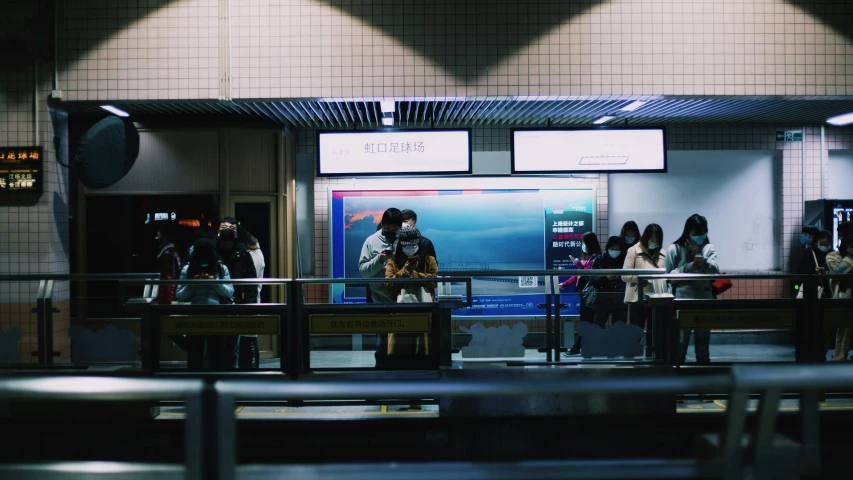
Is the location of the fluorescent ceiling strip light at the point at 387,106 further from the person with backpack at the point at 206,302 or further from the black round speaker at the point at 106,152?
the black round speaker at the point at 106,152

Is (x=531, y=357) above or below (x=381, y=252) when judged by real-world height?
below

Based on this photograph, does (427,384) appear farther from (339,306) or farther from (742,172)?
(742,172)

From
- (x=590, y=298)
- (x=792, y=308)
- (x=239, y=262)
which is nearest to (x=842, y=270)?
(x=792, y=308)

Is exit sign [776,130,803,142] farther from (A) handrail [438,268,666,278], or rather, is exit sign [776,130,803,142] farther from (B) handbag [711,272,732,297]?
(A) handrail [438,268,666,278]

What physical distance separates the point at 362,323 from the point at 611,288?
11.2 feet

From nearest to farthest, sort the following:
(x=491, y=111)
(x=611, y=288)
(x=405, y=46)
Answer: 1. (x=405, y=46)
2. (x=611, y=288)
3. (x=491, y=111)

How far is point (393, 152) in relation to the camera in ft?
24.2

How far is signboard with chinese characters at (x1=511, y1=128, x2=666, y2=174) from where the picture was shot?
23.9ft

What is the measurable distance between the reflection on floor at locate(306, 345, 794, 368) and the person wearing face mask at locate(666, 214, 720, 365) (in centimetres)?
10

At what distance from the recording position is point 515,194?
9.26 m

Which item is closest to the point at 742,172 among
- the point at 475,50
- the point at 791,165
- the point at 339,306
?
the point at 791,165

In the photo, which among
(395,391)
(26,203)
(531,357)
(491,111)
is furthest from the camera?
(491,111)


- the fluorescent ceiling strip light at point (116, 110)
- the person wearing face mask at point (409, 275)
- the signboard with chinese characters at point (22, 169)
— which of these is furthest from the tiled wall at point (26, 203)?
the person wearing face mask at point (409, 275)

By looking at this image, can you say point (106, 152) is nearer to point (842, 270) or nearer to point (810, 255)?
point (842, 270)
